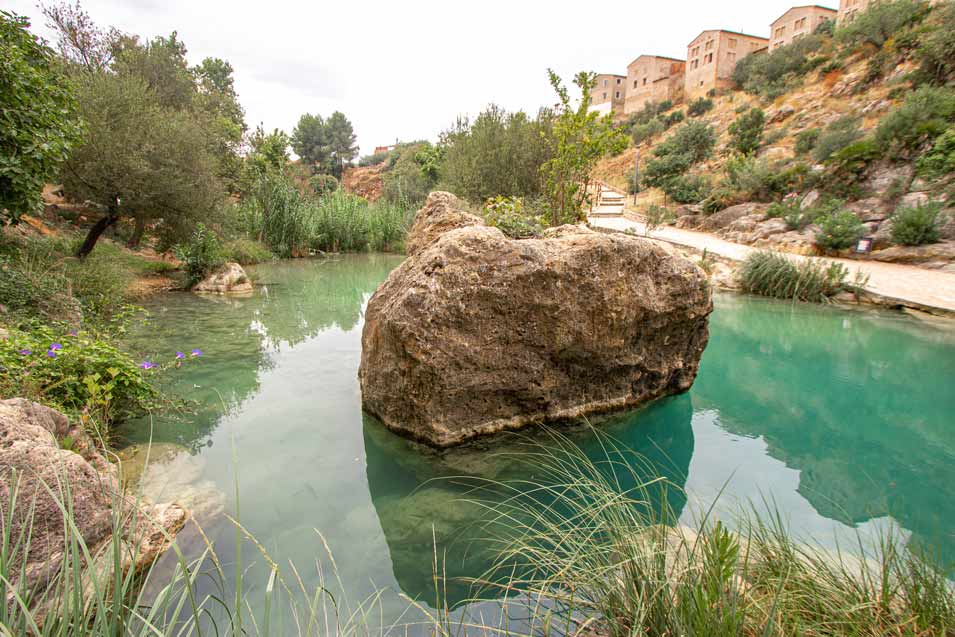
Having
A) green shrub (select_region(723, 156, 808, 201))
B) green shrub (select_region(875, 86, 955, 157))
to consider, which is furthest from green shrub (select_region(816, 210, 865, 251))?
green shrub (select_region(723, 156, 808, 201))

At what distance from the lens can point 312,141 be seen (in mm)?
50750

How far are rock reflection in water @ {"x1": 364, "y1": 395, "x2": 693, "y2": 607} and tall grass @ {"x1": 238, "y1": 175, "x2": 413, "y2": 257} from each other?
13.9 meters

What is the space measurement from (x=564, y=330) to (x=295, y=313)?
18.9 feet

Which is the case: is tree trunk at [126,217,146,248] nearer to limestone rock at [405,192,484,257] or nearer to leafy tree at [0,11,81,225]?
leafy tree at [0,11,81,225]

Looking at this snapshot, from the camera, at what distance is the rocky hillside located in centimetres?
1223

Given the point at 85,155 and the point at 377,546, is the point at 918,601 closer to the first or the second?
the point at 377,546

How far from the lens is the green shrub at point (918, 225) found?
36.1 ft

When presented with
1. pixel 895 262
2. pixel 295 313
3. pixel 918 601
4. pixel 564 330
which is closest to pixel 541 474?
pixel 564 330

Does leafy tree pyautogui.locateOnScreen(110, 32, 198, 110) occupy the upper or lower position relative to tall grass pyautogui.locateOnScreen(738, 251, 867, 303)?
upper

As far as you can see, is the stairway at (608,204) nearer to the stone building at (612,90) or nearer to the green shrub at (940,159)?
the green shrub at (940,159)

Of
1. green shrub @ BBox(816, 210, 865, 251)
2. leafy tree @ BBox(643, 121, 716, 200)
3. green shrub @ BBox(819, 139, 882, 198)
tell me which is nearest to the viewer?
green shrub @ BBox(816, 210, 865, 251)

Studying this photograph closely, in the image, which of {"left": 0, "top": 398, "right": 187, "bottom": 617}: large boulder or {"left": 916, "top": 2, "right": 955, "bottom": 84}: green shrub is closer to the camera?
{"left": 0, "top": 398, "right": 187, "bottom": 617}: large boulder

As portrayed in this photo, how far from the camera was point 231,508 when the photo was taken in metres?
2.56

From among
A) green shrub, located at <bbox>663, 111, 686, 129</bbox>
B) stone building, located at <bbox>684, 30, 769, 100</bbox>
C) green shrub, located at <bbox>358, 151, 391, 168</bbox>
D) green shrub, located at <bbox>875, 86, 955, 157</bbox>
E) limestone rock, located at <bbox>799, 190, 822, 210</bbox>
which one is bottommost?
limestone rock, located at <bbox>799, 190, 822, 210</bbox>
